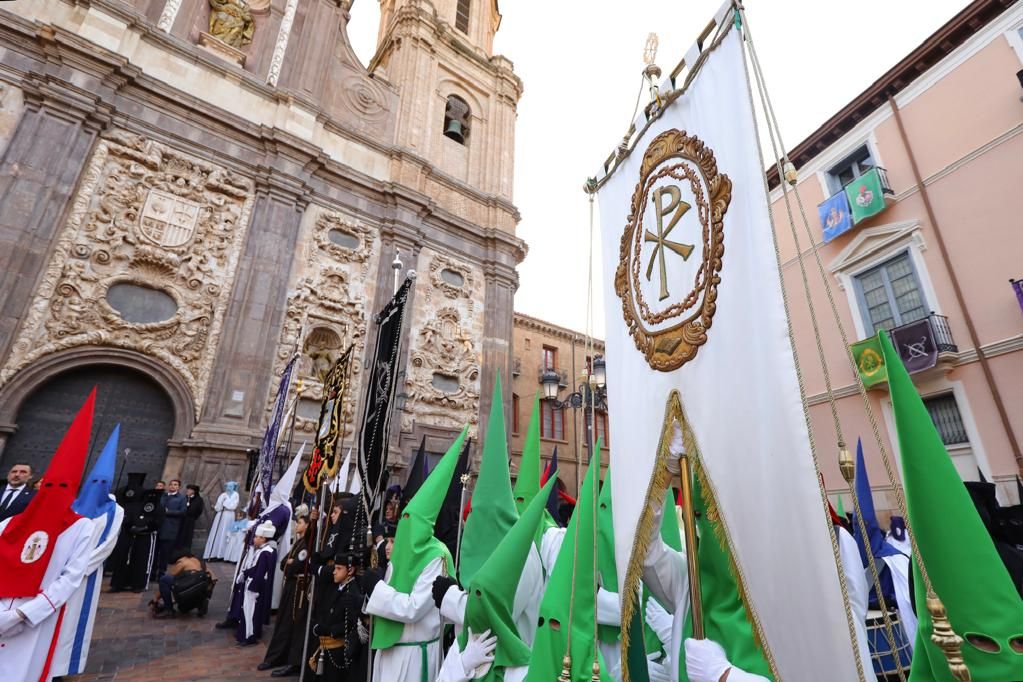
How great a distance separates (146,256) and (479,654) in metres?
11.8

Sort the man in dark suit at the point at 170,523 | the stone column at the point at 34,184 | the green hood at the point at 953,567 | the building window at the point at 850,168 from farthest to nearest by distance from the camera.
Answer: the building window at the point at 850,168, the stone column at the point at 34,184, the man in dark suit at the point at 170,523, the green hood at the point at 953,567

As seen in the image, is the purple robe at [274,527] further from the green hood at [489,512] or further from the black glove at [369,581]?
the green hood at [489,512]

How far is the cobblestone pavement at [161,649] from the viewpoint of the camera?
450 cm

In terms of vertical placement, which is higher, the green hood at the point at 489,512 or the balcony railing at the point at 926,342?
the balcony railing at the point at 926,342

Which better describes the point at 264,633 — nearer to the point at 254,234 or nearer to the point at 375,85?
the point at 254,234

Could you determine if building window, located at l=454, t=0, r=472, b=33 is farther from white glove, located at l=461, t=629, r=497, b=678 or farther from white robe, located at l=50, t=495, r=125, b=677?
white glove, located at l=461, t=629, r=497, b=678

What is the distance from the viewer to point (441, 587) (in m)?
3.10

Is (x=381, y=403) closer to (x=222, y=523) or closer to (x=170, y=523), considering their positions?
(x=170, y=523)

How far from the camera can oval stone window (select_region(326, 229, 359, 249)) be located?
13922mm

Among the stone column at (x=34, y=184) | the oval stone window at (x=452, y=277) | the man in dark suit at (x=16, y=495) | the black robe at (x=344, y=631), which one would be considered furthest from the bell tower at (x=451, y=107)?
the black robe at (x=344, y=631)

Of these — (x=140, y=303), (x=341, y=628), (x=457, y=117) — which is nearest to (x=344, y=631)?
(x=341, y=628)

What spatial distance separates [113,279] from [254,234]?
10.1 ft

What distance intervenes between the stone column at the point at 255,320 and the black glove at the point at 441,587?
9.15 m

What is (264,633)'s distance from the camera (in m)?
6.20
